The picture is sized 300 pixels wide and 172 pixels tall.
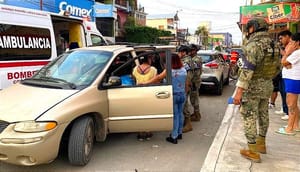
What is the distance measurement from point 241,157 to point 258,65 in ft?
4.45

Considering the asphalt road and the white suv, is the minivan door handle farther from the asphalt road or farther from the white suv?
the white suv

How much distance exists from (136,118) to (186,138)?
139cm

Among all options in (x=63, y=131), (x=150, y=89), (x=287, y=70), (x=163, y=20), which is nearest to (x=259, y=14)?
(x=287, y=70)

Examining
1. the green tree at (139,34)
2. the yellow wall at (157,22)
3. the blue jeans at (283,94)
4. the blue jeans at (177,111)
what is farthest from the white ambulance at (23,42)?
the yellow wall at (157,22)

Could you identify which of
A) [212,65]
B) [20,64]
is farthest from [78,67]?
[212,65]

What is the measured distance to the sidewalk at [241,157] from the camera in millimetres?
4199

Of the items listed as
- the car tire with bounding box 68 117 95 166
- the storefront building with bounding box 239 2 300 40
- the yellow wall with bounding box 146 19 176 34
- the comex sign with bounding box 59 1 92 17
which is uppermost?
the yellow wall with bounding box 146 19 176 34

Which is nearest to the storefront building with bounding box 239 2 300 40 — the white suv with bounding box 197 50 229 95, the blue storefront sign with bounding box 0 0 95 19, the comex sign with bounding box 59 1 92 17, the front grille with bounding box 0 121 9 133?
the white suv with bounding box 197 50 229 95

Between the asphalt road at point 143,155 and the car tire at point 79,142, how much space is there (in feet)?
0.47

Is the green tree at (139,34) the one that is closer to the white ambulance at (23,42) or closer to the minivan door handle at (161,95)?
the white ambulance at (23,42)

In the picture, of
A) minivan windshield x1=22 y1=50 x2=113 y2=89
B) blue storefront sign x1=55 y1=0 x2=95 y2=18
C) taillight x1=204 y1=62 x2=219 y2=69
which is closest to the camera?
minivan windshield x1=22 y1=50 x2=113 y2=89

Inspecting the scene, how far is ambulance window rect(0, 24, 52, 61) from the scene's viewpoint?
6.15 m

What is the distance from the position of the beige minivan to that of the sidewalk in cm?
92

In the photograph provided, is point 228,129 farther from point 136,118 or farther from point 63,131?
point 63,131
